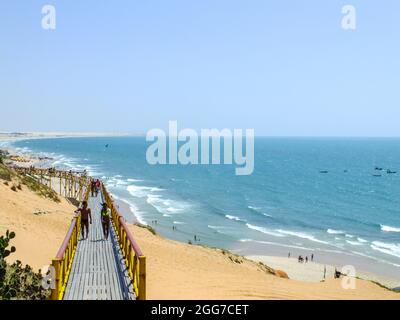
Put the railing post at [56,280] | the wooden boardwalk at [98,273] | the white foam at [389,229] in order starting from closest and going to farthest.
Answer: the railing post at [56,280], the wooden boardwalk at [98,273], the white foam at [389,229]

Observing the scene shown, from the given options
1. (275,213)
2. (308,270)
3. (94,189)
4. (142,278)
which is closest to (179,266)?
(142,278)

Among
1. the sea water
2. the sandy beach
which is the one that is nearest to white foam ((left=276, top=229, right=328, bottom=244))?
the sea water

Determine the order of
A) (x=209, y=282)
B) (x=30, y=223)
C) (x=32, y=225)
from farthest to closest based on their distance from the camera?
(x=30, y=223) < (x=32, y=225) < (x=209, y=282)

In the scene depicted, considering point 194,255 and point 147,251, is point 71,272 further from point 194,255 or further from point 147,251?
point 194,255

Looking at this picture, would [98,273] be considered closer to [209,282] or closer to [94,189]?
[209,282]

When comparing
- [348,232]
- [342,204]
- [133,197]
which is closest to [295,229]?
[348,232]

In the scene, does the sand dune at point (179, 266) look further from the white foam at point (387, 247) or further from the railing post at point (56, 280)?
the white foam at point (387, 247)

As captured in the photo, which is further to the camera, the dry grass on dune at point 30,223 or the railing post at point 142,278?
the dry grass on dune at point 30,223

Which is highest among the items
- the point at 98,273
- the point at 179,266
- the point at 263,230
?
the point at 98,273

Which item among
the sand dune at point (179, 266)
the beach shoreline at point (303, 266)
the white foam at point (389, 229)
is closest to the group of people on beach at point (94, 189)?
the sand dune at point (179, 266)
